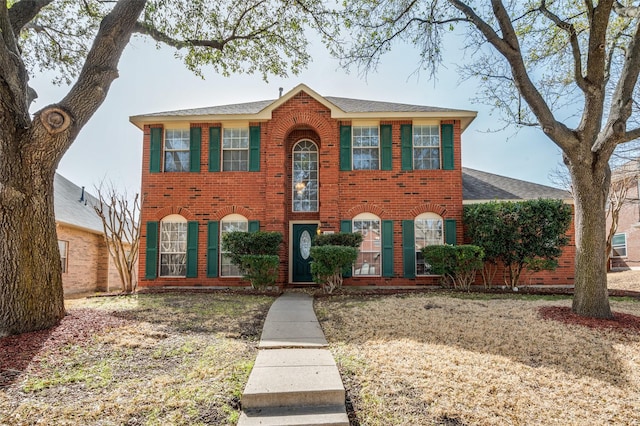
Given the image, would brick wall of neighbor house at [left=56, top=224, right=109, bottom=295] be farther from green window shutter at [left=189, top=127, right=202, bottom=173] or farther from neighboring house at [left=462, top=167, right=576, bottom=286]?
neighboring house at [left=462, top=167, right=576, bottom=286]

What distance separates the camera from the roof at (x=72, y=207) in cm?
1380

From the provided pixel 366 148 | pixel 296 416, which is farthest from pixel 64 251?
pixel 296 416

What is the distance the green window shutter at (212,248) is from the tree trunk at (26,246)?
18.6 feet

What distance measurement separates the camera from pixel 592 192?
654cm

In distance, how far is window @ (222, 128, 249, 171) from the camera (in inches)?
468

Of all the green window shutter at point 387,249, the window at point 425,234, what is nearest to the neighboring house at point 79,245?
the green window shutter at point 387,249

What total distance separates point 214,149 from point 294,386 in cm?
942

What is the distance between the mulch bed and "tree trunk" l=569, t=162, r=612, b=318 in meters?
7.51

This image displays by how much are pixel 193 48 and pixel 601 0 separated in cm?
894

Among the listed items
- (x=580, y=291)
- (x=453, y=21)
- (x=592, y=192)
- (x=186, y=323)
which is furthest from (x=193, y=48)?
(x=580, y=291)

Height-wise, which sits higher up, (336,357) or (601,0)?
(601,0)

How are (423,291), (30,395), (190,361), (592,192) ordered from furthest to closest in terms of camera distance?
(423,291) < (592,192) < (190,361) < (30,395)

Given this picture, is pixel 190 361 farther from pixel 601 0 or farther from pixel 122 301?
pixel 601 0

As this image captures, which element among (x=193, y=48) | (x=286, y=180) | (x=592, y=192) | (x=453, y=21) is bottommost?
(x=592, y=192)
